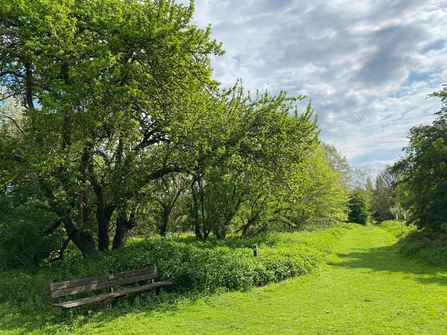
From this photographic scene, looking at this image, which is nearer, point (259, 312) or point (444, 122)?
point (259, 312)

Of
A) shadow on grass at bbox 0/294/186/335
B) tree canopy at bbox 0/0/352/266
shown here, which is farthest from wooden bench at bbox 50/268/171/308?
tree canopy at bbox 0/0/352/266

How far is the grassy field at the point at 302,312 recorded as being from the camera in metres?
6.80

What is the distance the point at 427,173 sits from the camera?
18328mm

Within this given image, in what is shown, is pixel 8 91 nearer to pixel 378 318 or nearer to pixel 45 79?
pixel 45 79

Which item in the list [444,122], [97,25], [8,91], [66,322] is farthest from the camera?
[444,122]

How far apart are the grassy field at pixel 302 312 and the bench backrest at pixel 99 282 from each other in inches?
26.8

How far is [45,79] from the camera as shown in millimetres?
11812

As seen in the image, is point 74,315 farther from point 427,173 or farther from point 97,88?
point 427,173

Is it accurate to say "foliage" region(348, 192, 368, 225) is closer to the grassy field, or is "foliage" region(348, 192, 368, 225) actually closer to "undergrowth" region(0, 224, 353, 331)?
"undergrowth" region(0, 224, 353, 331)

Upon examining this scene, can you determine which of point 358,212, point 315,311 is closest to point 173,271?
point 315,311

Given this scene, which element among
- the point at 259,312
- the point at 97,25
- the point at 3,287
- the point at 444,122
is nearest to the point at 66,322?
the point at 3,287

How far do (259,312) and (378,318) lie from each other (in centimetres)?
267

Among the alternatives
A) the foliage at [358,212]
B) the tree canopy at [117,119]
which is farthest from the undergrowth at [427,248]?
the foliage at [358,212]

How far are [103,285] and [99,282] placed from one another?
0.58ft
